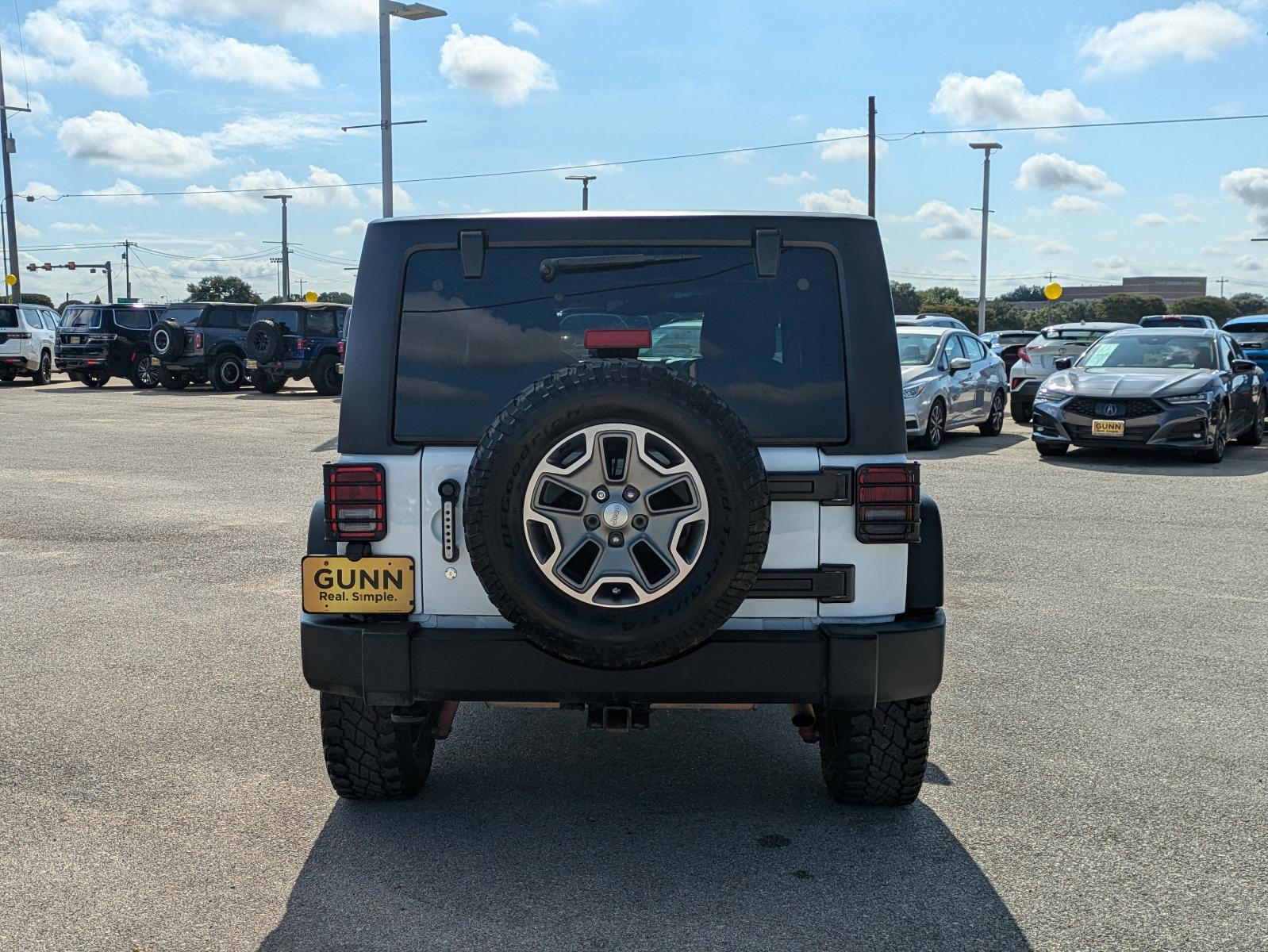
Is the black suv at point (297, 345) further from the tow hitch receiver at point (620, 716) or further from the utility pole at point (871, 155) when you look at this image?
the tow hitch receiver at point (620, 716)

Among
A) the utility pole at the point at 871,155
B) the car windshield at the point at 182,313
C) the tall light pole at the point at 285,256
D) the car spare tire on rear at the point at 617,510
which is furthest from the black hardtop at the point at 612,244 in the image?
the tall light pole at the point at 285,256

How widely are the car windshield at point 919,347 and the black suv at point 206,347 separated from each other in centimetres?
1728

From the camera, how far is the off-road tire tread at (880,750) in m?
4.00

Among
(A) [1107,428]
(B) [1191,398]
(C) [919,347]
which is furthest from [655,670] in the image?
(C) [919,347]

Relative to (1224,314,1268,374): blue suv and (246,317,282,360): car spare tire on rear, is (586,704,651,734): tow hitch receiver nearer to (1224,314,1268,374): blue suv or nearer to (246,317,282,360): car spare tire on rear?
(1224,314,1268,374): blue suv

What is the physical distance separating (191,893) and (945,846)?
2188 mm

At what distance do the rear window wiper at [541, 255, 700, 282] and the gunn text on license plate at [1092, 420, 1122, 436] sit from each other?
1153 cm

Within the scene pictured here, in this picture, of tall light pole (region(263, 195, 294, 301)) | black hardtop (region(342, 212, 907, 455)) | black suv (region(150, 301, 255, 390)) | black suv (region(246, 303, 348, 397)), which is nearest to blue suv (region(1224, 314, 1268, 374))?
black suv (region(246, 303, 348, 397))

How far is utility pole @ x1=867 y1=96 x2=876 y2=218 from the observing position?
138 ft

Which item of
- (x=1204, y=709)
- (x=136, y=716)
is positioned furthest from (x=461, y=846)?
(x=1204, y=709)

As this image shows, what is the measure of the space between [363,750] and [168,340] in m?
26.8

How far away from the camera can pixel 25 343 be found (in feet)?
Result: 102

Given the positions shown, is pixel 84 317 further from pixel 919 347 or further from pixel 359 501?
pixel 359 501

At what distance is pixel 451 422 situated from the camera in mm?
3738
